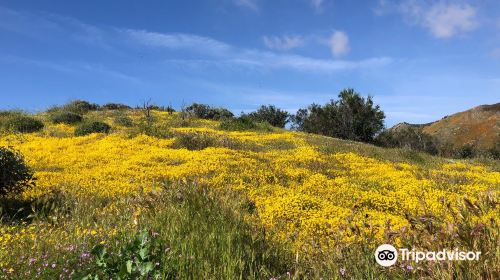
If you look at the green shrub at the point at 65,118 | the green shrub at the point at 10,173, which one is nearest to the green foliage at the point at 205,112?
the green shrub at the point at 65,118

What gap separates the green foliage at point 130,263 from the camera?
14.3 feet

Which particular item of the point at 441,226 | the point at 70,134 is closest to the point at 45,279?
the point at 441,226

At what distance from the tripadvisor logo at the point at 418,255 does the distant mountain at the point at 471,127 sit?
64.1m

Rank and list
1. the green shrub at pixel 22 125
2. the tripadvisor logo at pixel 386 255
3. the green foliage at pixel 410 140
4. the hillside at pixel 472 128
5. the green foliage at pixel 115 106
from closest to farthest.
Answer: the tripadvisor logo at pixel 386 255, the green shrub at pixel 22 125, the green foliage at pixel 115 106, the green foliage at pixel 410 140, the hillside at pixel 472 128

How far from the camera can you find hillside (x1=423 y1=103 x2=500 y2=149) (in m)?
67.5

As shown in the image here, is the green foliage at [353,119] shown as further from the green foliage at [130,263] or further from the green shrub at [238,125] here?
the green foliage at [130,263]

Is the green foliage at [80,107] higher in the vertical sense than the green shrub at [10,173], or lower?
higher

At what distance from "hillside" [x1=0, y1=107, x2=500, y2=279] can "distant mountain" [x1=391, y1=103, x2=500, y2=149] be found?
45975 millimetres

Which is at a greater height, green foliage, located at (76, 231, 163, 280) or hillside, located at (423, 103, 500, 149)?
hillside, located at (423, 103, 500, 149)

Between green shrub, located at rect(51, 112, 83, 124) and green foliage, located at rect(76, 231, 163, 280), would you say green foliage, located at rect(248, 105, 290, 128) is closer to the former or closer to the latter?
green shrub, located at rect(51, 112, 83, 124)

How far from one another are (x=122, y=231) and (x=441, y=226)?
411cm

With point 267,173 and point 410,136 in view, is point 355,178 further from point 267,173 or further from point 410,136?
point 410,136

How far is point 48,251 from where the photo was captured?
5559 mm

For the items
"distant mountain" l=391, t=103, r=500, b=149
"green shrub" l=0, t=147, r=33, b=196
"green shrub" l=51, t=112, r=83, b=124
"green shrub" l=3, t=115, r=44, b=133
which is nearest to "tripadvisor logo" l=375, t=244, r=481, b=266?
"green shrub" l=0, t=147, r=33, b=196
